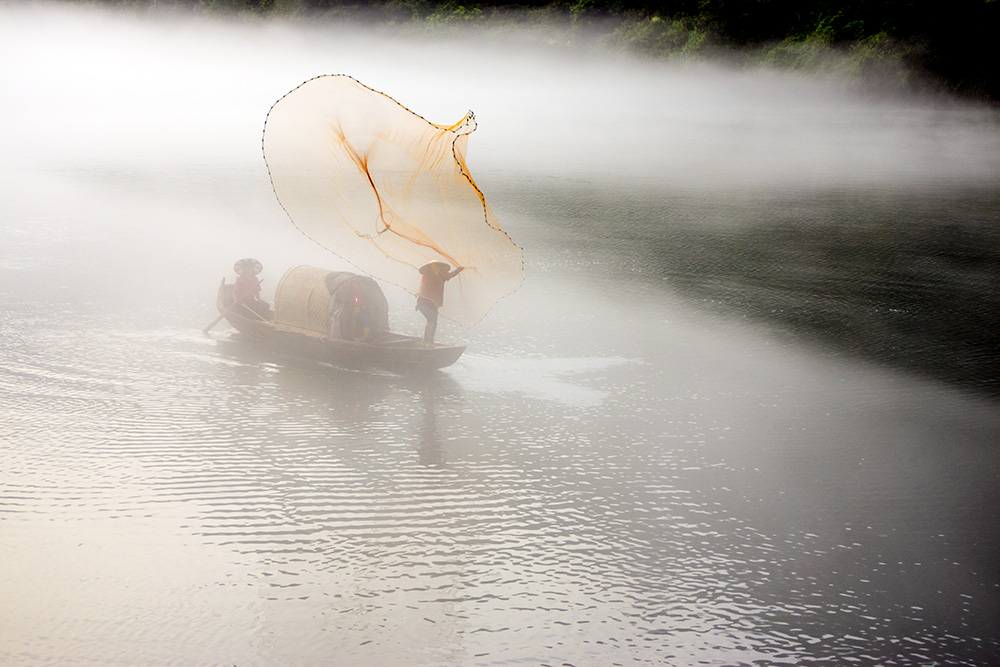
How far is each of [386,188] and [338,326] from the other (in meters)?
1.52

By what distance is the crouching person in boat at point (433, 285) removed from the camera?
10430 mm

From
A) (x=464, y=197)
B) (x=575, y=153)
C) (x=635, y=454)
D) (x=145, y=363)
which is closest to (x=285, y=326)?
(x=145, y=363)

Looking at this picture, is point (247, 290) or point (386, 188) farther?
point (247, 290)

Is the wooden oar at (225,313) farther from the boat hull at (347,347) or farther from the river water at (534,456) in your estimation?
the river water at (534,456)

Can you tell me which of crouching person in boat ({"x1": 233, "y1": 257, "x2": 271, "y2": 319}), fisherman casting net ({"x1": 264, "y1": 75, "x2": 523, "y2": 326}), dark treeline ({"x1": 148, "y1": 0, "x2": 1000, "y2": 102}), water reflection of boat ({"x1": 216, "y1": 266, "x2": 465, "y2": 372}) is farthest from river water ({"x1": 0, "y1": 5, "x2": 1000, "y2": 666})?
dark treeline ({"x1": 148, "y1": 0, "x2": 1000, "y2": 102})

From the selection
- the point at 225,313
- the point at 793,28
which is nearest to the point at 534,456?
the point at 225,313

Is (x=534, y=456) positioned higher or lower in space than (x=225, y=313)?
lower

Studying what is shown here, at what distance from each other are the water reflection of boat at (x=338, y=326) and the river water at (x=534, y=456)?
0.28 m

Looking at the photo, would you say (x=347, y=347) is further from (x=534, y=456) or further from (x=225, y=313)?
(x=534, y=456)

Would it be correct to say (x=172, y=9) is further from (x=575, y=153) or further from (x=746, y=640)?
(x=746, y=640)

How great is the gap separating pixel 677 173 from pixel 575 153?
4957mm

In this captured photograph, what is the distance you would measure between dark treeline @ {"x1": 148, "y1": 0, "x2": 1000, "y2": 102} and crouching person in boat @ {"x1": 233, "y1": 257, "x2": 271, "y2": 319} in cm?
3682

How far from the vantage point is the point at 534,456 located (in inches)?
355

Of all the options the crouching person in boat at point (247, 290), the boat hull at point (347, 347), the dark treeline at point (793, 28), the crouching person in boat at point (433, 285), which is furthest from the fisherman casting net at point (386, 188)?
the dark treeline at point (793, 28)
